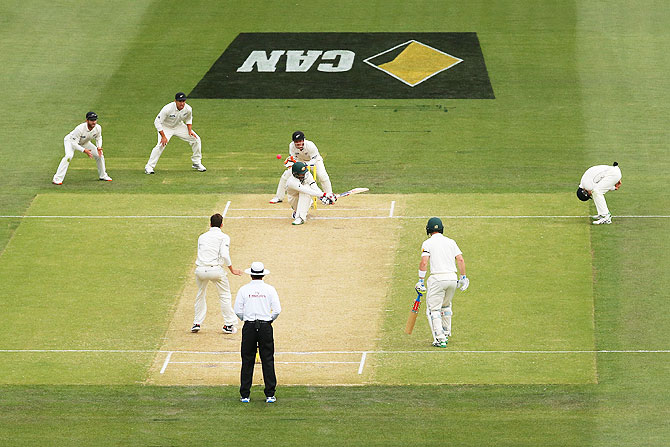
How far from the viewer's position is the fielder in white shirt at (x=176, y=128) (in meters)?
30.9

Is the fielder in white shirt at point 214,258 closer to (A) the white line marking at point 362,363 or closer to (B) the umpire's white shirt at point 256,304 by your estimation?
(B) the umpire's white shirt at point 256,304

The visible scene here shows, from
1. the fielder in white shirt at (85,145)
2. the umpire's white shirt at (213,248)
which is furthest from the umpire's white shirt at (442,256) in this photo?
the fielder in white shirt at (85,145)

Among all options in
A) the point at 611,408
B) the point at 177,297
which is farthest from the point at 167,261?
the point at 611,408

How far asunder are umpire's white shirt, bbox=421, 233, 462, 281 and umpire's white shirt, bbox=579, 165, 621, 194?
6.82 metres

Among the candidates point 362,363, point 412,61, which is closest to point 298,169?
point 362,363

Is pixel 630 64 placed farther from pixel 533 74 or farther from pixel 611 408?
pixel 611 408

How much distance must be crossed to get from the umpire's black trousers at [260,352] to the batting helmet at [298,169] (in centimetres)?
818

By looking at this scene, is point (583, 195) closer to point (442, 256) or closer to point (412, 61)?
point (442, 256)

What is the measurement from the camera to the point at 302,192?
89.1 feet

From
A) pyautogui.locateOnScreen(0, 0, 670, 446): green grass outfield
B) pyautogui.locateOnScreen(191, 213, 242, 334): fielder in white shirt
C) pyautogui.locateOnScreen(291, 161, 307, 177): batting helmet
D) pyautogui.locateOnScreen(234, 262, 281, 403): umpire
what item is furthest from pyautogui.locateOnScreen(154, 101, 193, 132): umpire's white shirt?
pyautogui.locateOnScreen(234, 262, 281, 403): umpire

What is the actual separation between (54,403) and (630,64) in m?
25.5

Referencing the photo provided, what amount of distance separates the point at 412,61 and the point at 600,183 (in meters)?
13.8

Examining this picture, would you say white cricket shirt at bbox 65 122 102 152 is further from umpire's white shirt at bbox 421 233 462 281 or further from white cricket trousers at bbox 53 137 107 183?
umpire's white shirt at bbox 421 233 462 281

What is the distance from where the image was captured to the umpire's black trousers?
19.0 meters
